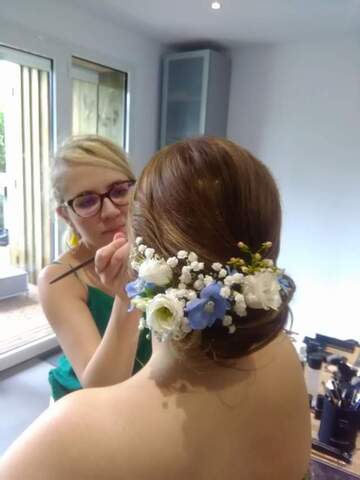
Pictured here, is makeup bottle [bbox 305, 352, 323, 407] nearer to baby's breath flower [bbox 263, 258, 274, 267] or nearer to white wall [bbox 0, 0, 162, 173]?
baby's breath flower [bbox 263, 258, 274, 267]

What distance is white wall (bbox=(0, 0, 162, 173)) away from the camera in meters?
2.06

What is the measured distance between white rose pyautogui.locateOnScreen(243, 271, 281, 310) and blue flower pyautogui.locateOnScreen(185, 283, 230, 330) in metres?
0.04

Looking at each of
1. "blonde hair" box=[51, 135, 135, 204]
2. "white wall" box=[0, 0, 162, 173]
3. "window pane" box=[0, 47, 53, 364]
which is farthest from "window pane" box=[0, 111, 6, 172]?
"blonde hair" box=[51, 135, 135, 204]

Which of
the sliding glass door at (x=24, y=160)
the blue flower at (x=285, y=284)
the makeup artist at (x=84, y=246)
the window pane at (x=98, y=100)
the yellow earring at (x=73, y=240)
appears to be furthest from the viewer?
the window pane at (x=98, y=100)

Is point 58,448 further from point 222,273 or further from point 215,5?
point 215,5

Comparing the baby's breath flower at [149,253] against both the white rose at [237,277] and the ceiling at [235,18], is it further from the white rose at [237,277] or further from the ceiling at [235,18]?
the ceiling at [235,18]

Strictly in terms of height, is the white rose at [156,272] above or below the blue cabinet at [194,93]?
below

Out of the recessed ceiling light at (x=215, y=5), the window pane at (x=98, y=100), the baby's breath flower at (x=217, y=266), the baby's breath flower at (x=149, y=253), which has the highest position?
the recessed ceiling light at (x=215, y=5)

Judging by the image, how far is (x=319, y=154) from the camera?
2.79 meters

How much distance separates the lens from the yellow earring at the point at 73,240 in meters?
1.15

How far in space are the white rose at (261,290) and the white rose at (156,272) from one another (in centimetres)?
11

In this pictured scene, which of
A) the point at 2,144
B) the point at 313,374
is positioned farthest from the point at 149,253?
the point at 2,144

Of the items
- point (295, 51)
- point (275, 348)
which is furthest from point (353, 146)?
point (275, 348)

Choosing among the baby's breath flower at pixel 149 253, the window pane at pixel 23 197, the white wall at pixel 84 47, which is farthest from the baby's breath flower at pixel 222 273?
the white wall at pixel 84 47
